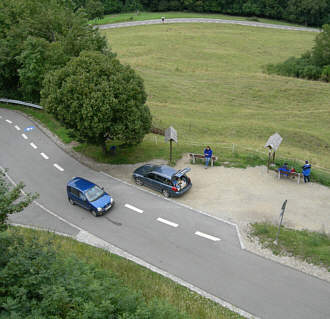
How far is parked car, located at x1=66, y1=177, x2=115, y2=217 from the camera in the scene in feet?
56.1

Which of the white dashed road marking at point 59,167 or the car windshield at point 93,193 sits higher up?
the car windshield at point 93,193

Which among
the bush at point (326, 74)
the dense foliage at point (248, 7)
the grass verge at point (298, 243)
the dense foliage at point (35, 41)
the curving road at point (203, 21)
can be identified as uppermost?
the dense foliage at point (248, 7)

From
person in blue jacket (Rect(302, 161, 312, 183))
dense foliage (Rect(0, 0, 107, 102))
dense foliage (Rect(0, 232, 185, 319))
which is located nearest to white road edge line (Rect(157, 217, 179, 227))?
dense foliage (Rect(0, 232, 185, 319))

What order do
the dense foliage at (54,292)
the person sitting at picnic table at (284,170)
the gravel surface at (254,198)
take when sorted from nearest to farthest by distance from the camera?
the dense foliage at (54,292), the gravel surface at (254,198), the person sitting at picnic table at (284,170)

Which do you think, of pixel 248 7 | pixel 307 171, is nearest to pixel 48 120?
pixel 307 171

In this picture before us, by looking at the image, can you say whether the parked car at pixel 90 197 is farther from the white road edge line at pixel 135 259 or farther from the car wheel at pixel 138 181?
the car wheel at pixel 138 181

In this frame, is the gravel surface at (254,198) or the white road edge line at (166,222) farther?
the white road edge line at (166,222)

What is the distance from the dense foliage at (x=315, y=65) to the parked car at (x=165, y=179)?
39.0m

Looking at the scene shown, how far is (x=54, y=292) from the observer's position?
8.02 m

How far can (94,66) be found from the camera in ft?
67.2

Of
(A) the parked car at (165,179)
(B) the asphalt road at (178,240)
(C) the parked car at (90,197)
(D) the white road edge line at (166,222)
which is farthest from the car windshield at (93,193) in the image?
(D) the white road edge line at (166,222)

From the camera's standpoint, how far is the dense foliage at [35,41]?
1152 inches

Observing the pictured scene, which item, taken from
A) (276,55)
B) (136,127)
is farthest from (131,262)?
(276,55)

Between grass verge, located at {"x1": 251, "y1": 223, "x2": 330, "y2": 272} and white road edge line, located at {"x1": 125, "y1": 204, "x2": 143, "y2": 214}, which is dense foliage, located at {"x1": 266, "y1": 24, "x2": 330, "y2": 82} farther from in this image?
white road edge line, located at {"x1": 125, "y1": 204, "x2": 143, "y2": 214}
